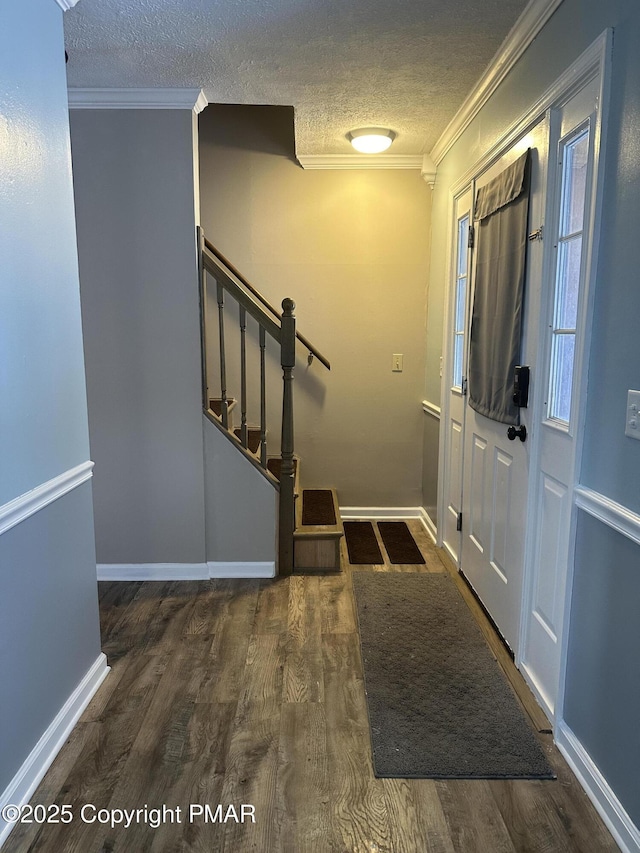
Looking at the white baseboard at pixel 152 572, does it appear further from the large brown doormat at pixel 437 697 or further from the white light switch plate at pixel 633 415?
the white light switch plate at pixel 633 415

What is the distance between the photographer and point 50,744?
1.76 metres

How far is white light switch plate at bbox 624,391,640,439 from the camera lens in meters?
1.43

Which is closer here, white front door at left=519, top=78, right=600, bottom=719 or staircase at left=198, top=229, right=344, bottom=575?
white front door at left=519, top=78, right=600, bottom=719

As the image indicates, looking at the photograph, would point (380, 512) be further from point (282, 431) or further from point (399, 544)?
point (282, 431)

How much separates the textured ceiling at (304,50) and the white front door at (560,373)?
64cm

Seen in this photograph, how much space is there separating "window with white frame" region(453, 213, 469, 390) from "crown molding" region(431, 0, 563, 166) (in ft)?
1.63

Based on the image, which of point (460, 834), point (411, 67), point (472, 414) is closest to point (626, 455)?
point (460, 834)

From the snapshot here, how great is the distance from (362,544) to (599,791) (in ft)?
7.23

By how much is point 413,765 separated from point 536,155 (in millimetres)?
2127

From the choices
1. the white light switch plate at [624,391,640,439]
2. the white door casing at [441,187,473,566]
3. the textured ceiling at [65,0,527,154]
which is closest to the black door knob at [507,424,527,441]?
the white light switch plate at [624,391,640,439]

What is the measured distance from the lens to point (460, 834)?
1.52m

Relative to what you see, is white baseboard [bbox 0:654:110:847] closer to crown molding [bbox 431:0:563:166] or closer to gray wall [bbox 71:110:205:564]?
gray wall [bbox 71:110:205:564]

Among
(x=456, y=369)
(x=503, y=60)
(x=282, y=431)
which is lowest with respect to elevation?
(x=282, y=431)

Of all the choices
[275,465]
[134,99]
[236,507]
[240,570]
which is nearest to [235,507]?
[236,507]
